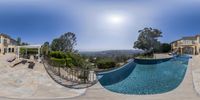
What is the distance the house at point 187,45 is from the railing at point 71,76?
244 centimetres

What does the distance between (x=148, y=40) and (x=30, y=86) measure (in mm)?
3168

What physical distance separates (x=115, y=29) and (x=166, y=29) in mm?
1382

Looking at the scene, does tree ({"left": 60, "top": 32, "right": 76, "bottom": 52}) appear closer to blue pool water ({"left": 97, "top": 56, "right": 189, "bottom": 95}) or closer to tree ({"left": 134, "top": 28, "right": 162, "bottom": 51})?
blue pool water ({"left": 97, "top": 56, "right": 189, "bottom": 95})

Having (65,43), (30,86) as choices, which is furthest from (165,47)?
(30,86)

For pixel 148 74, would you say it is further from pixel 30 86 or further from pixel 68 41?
pixel 30 86

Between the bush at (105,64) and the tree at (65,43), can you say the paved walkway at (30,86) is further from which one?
the bush at (105,64)

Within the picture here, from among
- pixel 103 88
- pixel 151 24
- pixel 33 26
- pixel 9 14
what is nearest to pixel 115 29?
pixel 151 24

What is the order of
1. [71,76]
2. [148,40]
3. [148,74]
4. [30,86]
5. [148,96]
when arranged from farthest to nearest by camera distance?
[148,74], [148,40], [71,76], [30,86], [148,96]

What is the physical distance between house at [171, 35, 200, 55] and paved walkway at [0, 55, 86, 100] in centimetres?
331

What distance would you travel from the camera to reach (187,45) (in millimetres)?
7934

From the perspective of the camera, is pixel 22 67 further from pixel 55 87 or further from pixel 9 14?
pixel 55 87

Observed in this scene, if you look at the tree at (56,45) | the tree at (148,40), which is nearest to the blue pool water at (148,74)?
the tree at (148,40)

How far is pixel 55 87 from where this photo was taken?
5.99m

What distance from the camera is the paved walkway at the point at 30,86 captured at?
17.4ft
